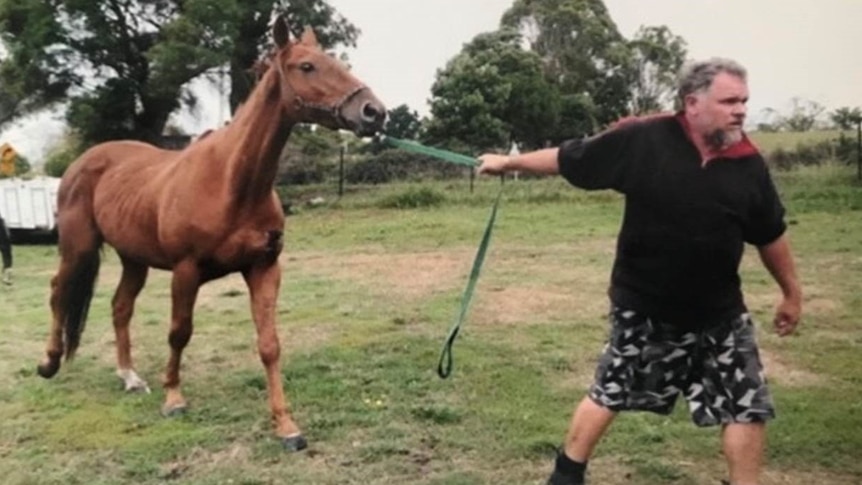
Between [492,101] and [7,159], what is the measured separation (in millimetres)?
13886

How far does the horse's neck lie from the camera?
17.8 ft

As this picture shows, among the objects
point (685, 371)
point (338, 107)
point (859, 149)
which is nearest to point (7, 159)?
point (859, 149)

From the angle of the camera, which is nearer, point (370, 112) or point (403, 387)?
point (370, 112)

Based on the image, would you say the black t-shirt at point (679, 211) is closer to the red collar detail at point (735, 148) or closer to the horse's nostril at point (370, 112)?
the red collar detail at point (735, 148)

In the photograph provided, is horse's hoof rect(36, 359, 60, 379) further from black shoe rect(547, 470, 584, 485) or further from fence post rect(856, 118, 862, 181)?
fence post rect(856, 118, 862, 181)

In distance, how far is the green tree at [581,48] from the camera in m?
36.7

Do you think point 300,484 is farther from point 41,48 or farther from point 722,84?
point 41,48

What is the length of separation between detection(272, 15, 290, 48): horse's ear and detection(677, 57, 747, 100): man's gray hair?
2379 mm

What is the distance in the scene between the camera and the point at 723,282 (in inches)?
148

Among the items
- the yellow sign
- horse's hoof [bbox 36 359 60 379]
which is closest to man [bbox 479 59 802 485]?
horse's hoof [bbox 36 359 60 379]

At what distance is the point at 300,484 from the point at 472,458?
33.1 inches

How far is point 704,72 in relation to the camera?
363cm

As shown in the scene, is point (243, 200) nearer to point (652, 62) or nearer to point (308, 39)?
point (308, 39)

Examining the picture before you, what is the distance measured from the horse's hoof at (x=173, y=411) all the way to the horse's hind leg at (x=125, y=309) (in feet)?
2.94
